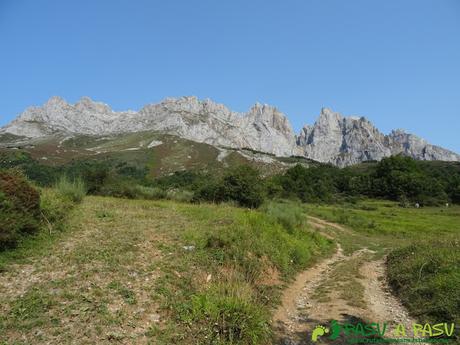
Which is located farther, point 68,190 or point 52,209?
point 68,190

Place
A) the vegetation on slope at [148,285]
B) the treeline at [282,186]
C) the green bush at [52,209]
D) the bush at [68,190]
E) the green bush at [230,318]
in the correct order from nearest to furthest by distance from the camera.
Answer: the vegetation on slope at [148,285] → the green bush at [230,318] → the green bush at [52,209] → the bush at [68,190] → the treeline at [282,186]

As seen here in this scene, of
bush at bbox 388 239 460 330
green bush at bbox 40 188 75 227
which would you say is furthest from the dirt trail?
green bush at bbox 40 188 75 227

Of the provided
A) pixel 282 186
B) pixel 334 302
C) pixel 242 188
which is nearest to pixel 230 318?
pixel 334 302

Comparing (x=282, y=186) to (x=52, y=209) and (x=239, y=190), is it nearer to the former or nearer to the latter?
(x=239, y=190)

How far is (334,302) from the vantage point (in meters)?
9.68

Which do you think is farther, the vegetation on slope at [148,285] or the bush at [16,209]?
the bush at [16,209]

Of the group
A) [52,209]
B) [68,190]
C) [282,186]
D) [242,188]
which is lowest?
[52,209]

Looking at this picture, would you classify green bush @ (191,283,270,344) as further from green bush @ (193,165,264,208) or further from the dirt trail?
green bush @ (193,165,264,208)

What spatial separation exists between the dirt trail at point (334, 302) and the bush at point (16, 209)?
8.16 m

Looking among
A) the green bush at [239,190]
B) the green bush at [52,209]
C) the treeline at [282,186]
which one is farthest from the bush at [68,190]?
the green bush at [239,190]

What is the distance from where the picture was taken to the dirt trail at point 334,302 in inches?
322

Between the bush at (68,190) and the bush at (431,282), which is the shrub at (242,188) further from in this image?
the bush at (431,282)

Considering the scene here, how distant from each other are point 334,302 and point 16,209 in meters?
10.6

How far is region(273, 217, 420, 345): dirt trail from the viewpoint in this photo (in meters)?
8.18
